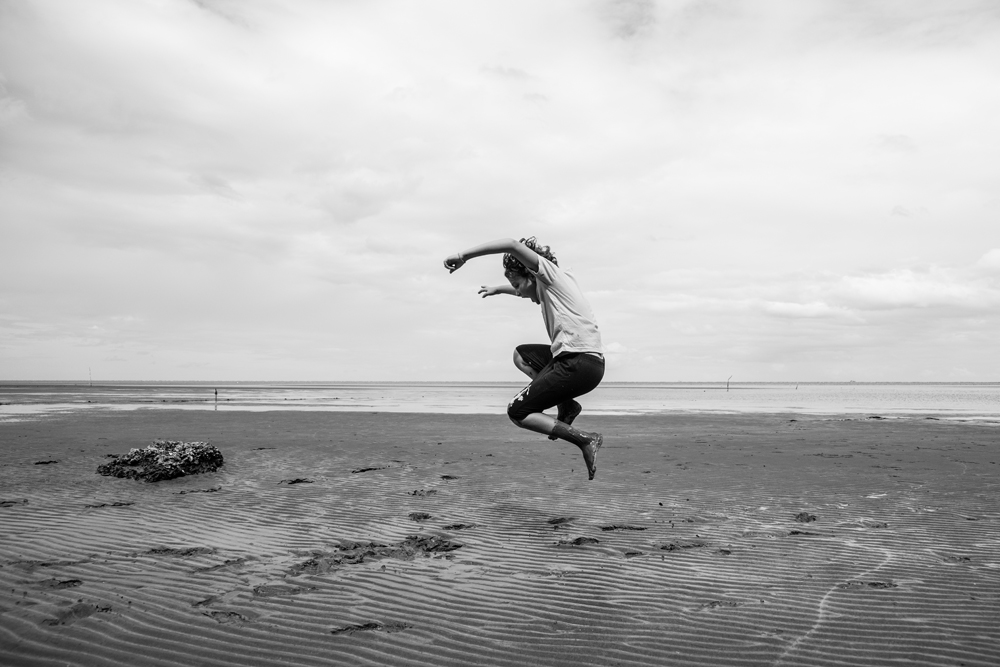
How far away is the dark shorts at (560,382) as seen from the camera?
5992 mm

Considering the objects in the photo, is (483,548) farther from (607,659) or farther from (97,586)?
(97,586)

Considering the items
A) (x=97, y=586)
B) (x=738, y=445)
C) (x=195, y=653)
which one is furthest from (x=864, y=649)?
(x=738, y=445)

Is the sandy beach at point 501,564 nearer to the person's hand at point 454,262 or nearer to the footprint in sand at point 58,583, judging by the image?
the footprint in sand at point 58,583

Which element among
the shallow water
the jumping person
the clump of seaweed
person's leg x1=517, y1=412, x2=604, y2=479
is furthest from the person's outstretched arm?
the shallow water

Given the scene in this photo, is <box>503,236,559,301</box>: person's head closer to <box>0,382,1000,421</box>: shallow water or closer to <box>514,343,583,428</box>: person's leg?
<box>514,343,583,428</box>: person's leg

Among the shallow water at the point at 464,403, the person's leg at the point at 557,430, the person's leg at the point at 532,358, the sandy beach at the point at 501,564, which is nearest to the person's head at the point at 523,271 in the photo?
the person's leg at the point at 532,358

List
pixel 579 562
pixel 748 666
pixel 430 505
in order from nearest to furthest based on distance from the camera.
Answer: pixel 748 666, pixel 579 562, pixel 430 505

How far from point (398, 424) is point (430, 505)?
12431 mm

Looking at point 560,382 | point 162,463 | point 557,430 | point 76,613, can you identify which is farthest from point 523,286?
point 162,463

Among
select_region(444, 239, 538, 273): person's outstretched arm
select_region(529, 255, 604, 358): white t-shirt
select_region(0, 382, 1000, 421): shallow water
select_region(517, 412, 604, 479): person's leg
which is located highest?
select_region(444, 239, 538, 273): person's outstretched arm

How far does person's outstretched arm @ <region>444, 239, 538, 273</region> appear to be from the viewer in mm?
5633

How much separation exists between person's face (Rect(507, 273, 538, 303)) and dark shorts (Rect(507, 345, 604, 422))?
65cm

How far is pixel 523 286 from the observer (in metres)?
6.29

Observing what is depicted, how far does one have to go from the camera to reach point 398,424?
1942 cm
